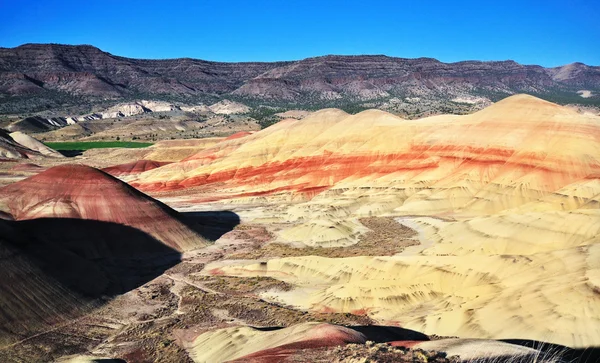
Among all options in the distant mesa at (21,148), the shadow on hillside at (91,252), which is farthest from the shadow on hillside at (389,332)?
the distant mesa at (21,148)

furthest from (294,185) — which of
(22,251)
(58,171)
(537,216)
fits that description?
(22,251)

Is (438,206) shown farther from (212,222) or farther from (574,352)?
(574,352)

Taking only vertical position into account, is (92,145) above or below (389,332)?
above

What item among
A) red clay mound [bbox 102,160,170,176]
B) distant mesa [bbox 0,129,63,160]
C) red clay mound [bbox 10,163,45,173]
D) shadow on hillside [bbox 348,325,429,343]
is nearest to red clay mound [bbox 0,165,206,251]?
shadow on hillside [bbox 348,325,429,343]

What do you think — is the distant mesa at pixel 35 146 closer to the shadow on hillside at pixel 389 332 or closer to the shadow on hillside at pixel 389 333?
the shadow on hillside at pixel 389 332

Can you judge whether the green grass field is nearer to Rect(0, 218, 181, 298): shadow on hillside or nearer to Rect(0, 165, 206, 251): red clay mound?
Rect(0, 165, 206, 251): red clay mound

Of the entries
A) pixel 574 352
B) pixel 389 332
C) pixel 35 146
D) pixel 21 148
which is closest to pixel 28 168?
pixel 21 148
